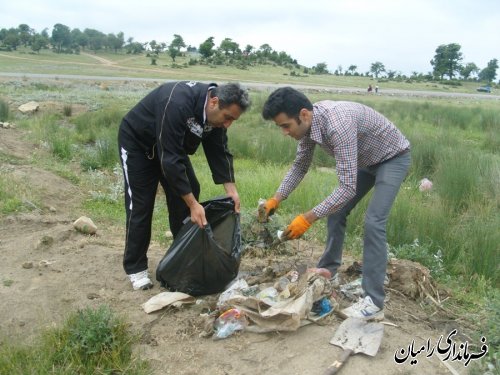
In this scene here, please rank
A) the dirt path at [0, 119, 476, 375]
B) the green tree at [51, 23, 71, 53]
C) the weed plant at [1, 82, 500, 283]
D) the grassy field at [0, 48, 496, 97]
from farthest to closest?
the green tree at [51, 23, 71, 53]
the grassy field at [0, 48, 496, 97]
the weed plant at [1, 82, 500, 283]
the dirt path at [0, 119, 476, 375]

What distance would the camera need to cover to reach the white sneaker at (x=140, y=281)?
396 cm

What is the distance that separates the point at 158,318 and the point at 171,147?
1.24 m

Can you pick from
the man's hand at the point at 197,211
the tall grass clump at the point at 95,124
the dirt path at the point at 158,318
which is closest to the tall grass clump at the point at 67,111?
the tall grass clump at the point at 95,124

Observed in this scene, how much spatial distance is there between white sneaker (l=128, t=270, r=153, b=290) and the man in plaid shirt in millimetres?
1317

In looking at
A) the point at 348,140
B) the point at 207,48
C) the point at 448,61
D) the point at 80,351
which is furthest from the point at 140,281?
the point at 448,61

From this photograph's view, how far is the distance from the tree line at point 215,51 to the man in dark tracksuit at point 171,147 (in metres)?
57.7

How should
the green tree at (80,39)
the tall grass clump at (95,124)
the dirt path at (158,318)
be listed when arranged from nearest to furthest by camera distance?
the dirt path at (158,318), the tall grass clump at (95,124), the green tree at (80,39)

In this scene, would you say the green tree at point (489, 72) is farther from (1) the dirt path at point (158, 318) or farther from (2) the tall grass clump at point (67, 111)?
(1) the dirt path at point (158, 318)

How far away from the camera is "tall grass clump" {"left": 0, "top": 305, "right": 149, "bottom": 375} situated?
3.04 meters

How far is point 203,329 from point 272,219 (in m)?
1.79

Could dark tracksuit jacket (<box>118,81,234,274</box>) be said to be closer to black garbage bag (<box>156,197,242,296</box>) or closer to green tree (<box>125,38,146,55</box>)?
black garbage bag (<box>156,197,242,296</box>)

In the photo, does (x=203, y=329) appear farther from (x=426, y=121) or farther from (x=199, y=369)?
(x=426, y=121)

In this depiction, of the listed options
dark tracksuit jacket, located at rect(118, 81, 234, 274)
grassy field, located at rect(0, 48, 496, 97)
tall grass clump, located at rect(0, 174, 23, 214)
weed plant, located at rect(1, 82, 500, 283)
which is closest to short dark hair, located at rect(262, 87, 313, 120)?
dark tracksuit jacket, located at rect(118, 81, 234, 274)

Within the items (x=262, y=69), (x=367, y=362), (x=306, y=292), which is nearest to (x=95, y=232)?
(x=306, y=292)
